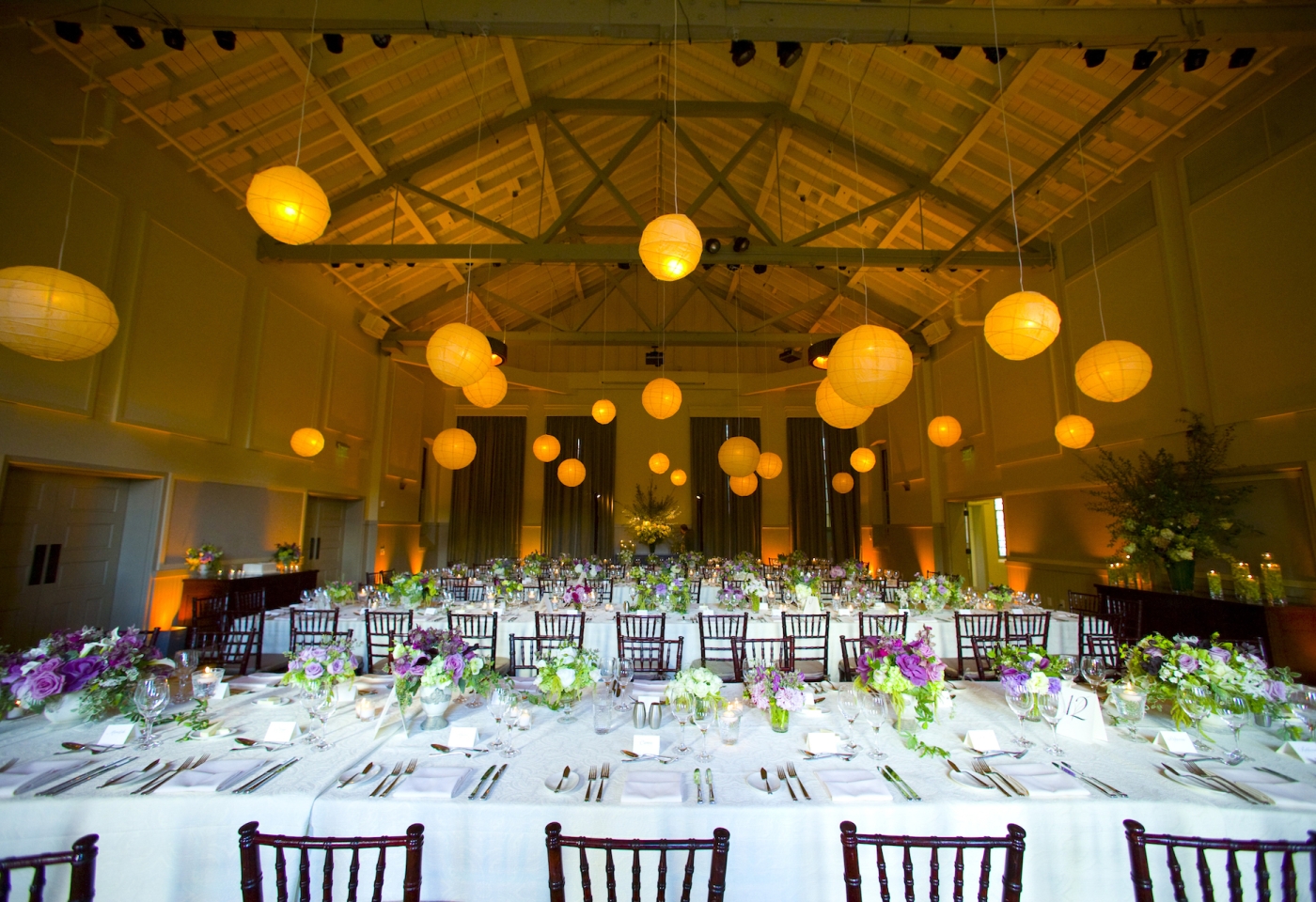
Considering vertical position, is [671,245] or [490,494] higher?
[671,245]

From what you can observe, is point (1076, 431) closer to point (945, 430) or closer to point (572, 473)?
point (945, 430)

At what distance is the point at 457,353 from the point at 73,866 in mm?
3660

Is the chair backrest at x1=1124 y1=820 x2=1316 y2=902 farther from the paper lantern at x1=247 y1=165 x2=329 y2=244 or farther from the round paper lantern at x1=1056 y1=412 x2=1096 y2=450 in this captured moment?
the round paper lantern at x1=1056 y1=412 x2=1096 y2=450

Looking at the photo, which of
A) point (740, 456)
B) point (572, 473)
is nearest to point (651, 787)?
point (740, 456)

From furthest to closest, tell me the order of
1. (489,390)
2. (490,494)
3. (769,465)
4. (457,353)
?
(490,494) < (769,465) < (489,390) < (457,353)

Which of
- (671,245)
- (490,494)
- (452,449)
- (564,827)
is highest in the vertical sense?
(671,245)

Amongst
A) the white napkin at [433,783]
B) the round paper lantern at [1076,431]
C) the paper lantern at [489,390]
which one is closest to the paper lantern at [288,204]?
the paper lantern at [489,390]

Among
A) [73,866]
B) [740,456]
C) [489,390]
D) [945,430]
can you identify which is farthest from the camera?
[945,430]

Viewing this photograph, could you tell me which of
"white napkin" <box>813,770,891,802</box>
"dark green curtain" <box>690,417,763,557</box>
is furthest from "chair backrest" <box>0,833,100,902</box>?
"dark green curtain" <box>690,417,763,557</box>

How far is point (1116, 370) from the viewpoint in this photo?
4.00 m

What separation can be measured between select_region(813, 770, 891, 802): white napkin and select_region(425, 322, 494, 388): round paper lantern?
11.9 feet

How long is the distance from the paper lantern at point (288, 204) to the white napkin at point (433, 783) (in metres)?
2.72

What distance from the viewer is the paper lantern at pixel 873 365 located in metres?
3.46

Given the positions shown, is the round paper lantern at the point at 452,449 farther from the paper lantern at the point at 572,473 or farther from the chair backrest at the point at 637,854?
the chair backrest at the point at 637,854
